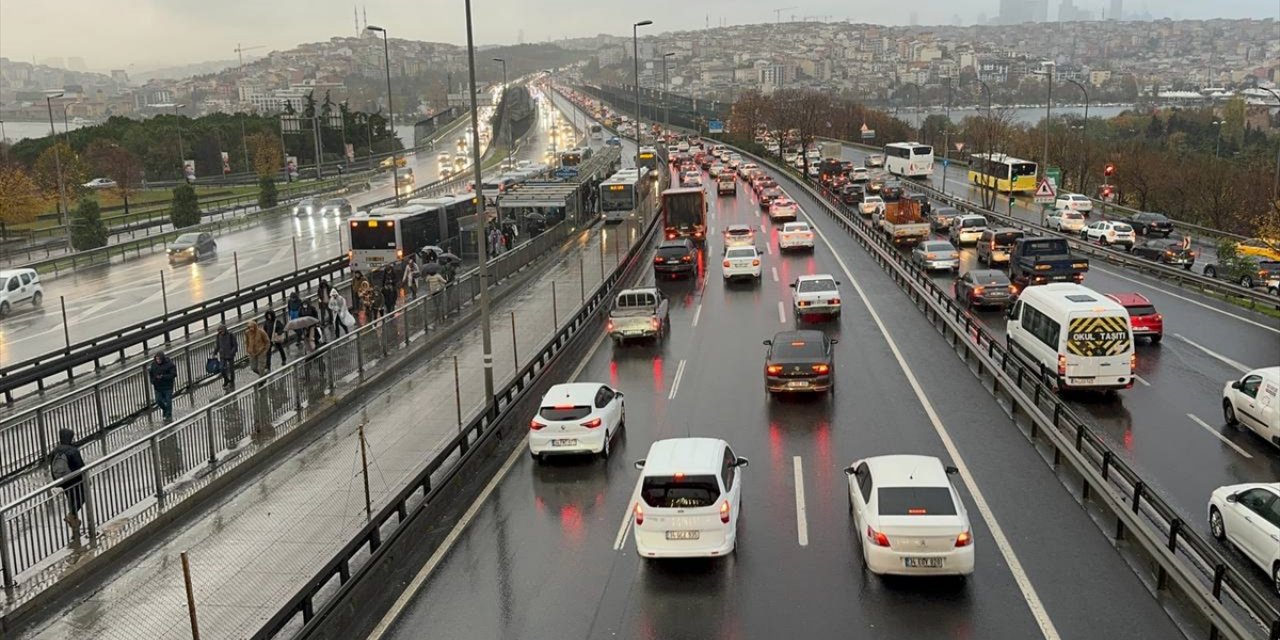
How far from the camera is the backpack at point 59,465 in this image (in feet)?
48.8

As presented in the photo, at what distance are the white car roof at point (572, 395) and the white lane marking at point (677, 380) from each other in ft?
13.3

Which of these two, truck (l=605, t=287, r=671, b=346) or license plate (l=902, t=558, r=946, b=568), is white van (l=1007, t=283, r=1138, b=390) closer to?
license plate (l=902, t=558, r=946, b=568)

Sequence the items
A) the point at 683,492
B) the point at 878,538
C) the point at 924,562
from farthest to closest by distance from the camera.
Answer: the point at 683,492 < the point at 878,538 < the point at 924,562

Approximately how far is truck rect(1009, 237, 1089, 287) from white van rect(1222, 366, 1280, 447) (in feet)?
50.1

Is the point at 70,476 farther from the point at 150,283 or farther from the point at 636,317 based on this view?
the point at 150,283

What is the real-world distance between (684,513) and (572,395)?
5.89 metres

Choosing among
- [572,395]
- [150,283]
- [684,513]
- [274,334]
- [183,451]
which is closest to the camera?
[684,513]

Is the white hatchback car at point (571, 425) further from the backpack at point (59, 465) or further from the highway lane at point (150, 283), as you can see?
the highway lane at point (150, 283)

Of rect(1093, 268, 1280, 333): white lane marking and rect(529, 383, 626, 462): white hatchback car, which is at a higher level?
rect(529, 383, 626, 462): white hatchback car

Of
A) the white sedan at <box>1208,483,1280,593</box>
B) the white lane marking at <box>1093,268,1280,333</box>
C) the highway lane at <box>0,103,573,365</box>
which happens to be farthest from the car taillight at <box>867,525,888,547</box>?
the highway lane at <box>0,103,573,365</box>

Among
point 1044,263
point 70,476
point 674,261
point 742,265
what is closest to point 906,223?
point 742,265

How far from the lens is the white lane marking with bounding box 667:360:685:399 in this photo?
75.8 feet

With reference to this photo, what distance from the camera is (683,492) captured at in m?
13.4

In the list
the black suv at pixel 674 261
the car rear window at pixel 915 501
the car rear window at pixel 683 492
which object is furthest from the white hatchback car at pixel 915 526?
the black suv at pixel 674 261
